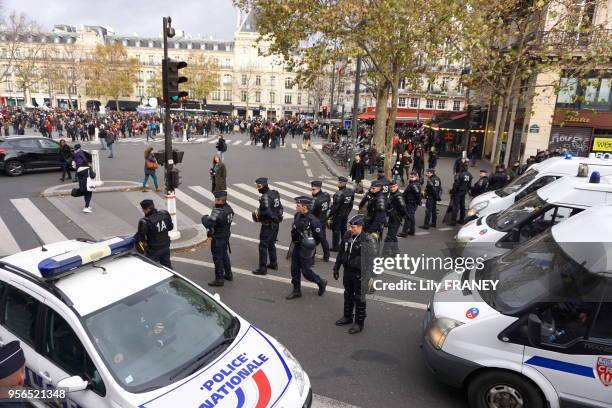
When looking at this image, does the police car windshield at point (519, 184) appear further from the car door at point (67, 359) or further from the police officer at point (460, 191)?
the car door at point (67, 359)

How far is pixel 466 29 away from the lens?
12.9 m

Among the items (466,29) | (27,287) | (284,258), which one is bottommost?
(284,258)

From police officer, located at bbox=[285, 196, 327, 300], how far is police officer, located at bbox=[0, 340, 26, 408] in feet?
14.0

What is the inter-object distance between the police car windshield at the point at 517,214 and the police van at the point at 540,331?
8.57 feet

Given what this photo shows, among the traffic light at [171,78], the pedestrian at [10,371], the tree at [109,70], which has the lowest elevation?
the pedestrian at [10,371]

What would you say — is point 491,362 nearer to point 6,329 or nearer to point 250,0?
point 6,329

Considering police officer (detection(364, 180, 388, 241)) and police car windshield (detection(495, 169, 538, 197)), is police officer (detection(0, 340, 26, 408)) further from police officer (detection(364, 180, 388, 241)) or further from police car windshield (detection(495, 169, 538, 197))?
police car windshield (detection(495, 169, 538, 197))

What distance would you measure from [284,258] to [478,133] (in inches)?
1021

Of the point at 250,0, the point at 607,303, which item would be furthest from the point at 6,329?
the point at 250,0

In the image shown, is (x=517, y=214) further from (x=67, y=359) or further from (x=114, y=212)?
(x=114, y=212)

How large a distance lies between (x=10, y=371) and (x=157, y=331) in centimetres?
111

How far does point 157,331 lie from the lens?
141 inches

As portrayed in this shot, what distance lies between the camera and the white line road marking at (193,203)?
40.7 ft

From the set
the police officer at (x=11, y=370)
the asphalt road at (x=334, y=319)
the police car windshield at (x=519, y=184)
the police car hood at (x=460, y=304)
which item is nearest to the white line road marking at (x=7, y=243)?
the asphalt road at (x=334, y=319)
